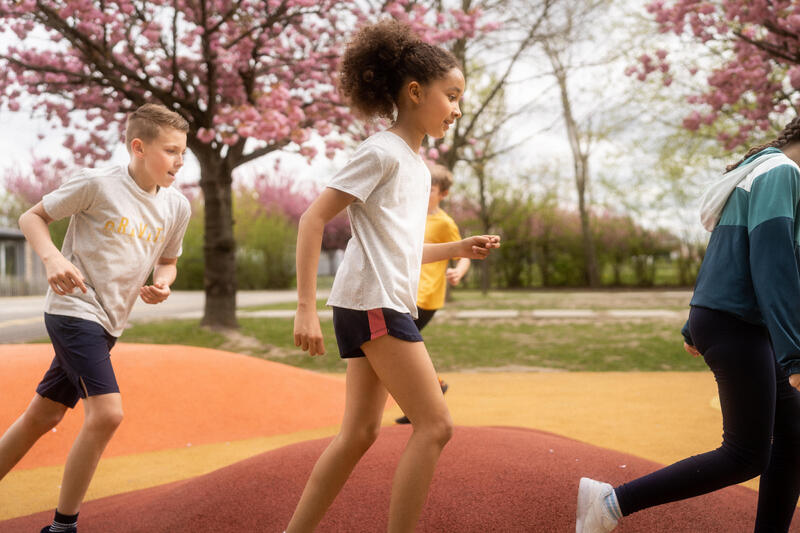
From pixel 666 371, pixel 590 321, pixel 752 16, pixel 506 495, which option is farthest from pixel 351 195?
pixel 590 321

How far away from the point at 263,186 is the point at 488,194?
43.2 ft

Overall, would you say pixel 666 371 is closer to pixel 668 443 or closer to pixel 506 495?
pixel 668 443

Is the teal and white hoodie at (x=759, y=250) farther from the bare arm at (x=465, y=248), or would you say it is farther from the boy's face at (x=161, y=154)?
the boy's face at (x=161, y=154)

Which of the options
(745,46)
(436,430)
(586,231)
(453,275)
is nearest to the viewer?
(436,430)

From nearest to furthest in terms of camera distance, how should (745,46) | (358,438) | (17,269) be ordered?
(358,438), (745,46), (17,269)

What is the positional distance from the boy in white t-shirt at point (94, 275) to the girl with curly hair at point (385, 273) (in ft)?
3.03

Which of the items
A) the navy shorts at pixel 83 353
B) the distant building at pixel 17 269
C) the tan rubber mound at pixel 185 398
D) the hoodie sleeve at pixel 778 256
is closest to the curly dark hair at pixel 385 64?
the hoodie sleeve at pixel 778 256

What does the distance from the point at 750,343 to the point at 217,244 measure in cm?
972

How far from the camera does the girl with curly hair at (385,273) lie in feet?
6.24

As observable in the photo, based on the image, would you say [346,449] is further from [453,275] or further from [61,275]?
[453,275]

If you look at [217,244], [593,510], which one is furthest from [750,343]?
[217,244]

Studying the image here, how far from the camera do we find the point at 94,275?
257 centimetres

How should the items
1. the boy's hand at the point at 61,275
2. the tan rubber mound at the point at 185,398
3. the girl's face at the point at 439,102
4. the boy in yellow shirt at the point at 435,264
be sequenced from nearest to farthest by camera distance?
the girl's face at the point at 439,102
the boy's hand at the point at 61,275
the tan rubber mound at the point at 185,398
the boy in yellow shirt at the point at 435,264

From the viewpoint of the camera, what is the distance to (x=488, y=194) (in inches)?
966
